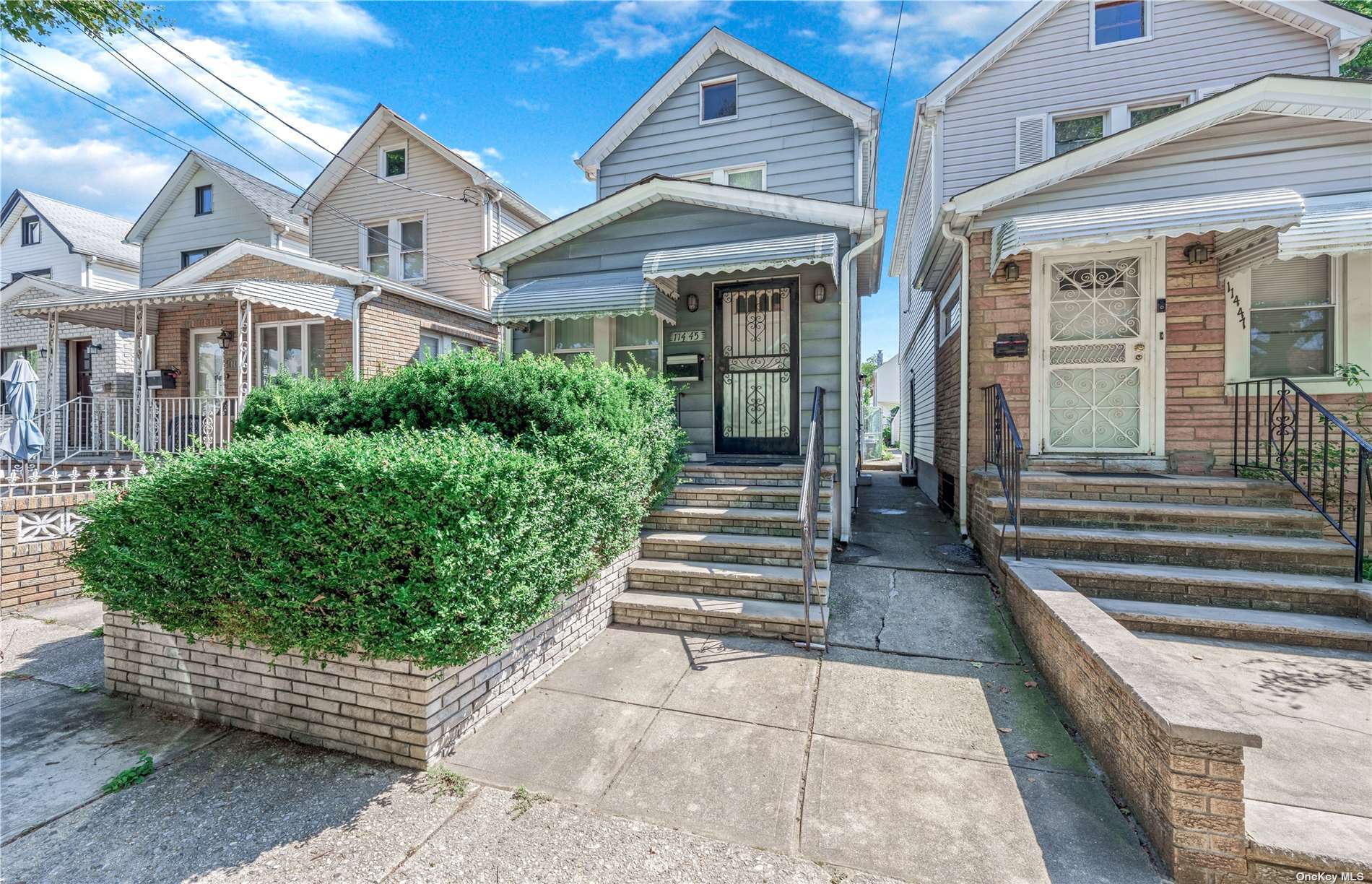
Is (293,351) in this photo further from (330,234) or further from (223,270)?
(330,234)

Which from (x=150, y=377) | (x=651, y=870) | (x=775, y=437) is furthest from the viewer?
(x=150, y=377)

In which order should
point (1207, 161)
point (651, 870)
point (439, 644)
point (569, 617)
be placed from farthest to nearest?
point (1207, 161)
point (569, 617)
point (439, 644)
point (651, 870)

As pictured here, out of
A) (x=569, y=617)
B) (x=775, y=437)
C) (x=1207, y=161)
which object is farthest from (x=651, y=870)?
(x=1207, y=161)

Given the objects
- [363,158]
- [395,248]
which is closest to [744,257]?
[395,248]

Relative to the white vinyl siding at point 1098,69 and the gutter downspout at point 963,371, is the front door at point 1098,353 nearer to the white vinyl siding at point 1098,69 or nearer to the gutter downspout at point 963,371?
the gutter downspout at point 963,371

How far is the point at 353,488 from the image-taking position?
2717 mm

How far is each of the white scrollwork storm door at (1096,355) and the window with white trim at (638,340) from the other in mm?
4507

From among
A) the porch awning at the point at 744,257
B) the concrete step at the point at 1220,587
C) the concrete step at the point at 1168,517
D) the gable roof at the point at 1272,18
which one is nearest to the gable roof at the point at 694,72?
the gable roof at the point at 1272,18

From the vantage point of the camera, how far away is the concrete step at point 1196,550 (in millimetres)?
4102

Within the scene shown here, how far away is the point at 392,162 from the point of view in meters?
12.8

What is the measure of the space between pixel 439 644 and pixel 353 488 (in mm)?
868

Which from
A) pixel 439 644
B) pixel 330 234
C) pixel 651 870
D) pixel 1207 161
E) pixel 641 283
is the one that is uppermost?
pixel 330 234

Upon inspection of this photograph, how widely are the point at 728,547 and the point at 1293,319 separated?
5995 mm

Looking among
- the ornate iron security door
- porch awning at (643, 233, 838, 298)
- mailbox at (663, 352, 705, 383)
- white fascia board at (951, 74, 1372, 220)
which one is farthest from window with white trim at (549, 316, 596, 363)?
white fascia board at (951, 74, 1372, 220)
